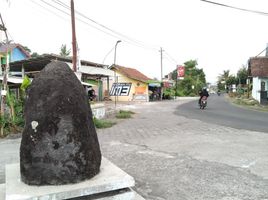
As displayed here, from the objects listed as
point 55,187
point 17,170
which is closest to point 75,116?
point 55,187

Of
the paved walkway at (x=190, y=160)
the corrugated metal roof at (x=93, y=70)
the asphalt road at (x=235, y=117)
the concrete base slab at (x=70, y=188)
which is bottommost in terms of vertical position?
the asphalt road at (x=235, y=117)

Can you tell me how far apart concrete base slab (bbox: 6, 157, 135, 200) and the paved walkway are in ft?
3.66

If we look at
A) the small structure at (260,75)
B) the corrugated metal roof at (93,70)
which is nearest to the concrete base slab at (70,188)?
the corrugated metal roof at (93,70)

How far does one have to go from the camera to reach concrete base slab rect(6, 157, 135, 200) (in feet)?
10.1

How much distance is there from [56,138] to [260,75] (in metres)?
29.3

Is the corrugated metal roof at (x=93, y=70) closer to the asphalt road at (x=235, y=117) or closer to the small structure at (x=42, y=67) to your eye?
the small structure at (x=42, y=67)

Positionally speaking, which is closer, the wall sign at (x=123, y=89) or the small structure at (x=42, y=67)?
the small structure at (x=42, y=67)

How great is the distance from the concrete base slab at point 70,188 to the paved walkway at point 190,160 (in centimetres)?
112

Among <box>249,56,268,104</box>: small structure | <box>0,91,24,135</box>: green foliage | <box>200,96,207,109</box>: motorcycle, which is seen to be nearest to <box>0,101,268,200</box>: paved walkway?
<box>0,91,24,135</box>: green foliage

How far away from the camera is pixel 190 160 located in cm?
652

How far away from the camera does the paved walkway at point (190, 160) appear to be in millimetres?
4648

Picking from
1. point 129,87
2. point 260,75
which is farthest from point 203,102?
point 129,87

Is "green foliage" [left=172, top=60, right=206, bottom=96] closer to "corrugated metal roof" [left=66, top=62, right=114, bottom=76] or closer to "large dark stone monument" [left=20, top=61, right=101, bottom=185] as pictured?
"corrugated metal roof" [left=66, top=62, right=114, bottom=76]

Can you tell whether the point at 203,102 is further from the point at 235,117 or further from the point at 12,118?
the point at 12,118
